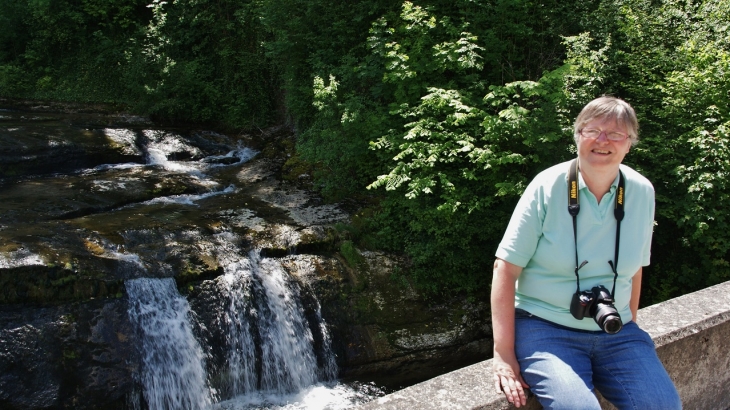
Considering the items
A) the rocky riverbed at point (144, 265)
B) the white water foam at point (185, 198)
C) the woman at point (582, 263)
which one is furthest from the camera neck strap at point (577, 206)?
the white water foam at point (185, 198)

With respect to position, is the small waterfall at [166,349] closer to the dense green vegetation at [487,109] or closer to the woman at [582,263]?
the dense green vegetation at [487,109]

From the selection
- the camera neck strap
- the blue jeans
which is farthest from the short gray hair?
the blue jeans

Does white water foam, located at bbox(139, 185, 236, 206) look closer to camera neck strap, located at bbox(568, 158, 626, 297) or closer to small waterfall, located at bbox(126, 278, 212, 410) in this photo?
small waterfall, located at bbox(126, 278, 212, 410)

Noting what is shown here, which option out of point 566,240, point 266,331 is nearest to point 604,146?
point 566,240

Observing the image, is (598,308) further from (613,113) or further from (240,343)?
(240,343)

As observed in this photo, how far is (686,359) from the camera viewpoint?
9.12 ft

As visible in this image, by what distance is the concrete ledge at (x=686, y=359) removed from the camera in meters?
2.27

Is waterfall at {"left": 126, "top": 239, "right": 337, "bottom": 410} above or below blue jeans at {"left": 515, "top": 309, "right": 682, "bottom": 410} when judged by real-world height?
below

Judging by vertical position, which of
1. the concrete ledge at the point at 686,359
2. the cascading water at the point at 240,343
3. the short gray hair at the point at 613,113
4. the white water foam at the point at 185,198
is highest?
the short gray hair at the point at 613,113

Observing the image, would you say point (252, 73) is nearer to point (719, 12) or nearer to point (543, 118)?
point (543, 118)

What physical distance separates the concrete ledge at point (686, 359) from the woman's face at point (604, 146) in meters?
1.00

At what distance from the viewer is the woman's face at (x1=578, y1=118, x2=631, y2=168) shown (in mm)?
2271

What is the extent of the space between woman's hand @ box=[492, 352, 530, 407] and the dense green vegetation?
4.45 metres

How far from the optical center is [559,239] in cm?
226
